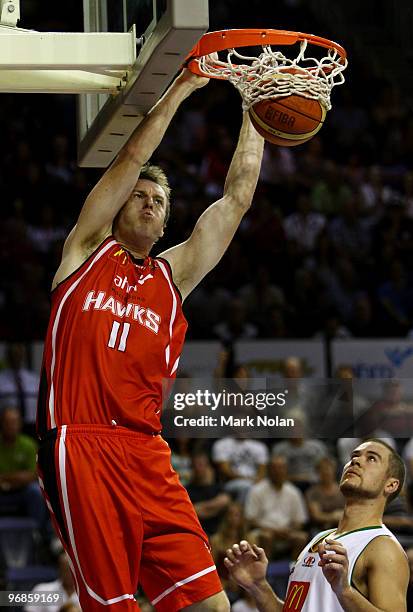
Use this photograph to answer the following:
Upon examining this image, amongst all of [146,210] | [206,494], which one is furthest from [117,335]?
[206,494]

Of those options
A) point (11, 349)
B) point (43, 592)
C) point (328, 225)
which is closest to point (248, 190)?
point (43, 592)

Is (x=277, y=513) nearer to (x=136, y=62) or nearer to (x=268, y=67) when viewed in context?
(x=268, y=67)

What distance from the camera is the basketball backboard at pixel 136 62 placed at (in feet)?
12.4

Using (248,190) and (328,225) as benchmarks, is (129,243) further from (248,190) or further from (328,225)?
(328,225)

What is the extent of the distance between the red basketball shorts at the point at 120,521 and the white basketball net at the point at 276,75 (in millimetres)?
1460

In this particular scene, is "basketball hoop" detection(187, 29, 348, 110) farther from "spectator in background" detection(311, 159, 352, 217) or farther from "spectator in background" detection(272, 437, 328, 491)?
"spectator in background" detection(311, 159, 352, 217)

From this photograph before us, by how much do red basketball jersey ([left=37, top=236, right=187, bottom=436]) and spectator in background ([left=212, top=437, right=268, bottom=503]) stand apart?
145 inches

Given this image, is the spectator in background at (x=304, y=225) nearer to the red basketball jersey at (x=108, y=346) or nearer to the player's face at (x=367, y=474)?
the player's face at (x=367, y=474)

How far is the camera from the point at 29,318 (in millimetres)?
9828

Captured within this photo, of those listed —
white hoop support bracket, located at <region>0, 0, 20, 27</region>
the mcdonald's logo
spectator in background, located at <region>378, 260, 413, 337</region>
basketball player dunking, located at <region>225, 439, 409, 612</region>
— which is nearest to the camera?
basketball player dunking, located at <region>225, 439, 409, 612</region>

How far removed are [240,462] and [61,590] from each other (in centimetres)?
168

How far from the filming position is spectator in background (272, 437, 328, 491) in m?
7.93

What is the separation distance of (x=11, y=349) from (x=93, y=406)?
5.17 meters

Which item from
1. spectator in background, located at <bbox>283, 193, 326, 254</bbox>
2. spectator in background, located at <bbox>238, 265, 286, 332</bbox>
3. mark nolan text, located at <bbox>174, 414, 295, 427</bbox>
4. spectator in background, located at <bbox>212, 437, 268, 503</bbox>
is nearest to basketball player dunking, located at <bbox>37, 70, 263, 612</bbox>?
mark nolan text, located at <bbox>174, 414, 295, 427</bbox>
